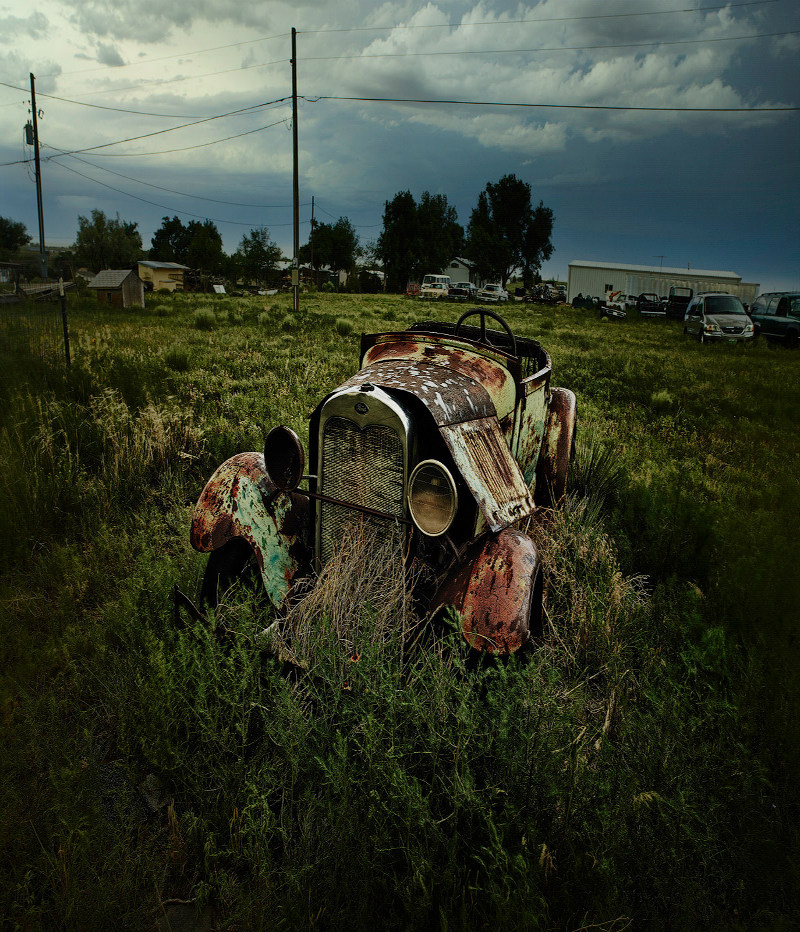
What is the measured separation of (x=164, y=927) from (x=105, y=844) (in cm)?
35

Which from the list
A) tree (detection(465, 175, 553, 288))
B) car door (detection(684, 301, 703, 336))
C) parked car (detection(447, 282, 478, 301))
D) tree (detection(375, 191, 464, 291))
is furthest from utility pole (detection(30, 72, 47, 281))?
tree (detection(465, 175, 553, 288))

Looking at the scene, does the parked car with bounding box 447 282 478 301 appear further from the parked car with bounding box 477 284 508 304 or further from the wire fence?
the wire fence

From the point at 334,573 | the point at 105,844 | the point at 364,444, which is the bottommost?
the point at 105,844

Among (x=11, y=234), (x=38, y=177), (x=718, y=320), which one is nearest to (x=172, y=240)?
(x=11, y=234)

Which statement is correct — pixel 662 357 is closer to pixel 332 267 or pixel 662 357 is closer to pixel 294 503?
pixel 294 503

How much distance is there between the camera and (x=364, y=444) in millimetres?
2965

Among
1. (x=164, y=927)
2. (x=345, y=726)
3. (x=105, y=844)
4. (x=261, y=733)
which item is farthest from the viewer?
(x=261, y=733)

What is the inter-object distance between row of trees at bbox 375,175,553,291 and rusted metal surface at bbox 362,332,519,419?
217ft

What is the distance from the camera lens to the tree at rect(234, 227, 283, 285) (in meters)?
73.7

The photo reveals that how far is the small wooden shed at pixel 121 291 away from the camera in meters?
26.7

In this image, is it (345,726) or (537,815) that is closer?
(537,815)

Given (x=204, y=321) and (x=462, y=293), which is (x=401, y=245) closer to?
(x=462, y=293)

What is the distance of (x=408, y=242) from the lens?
6594cm

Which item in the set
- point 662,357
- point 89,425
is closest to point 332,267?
point 662,357
